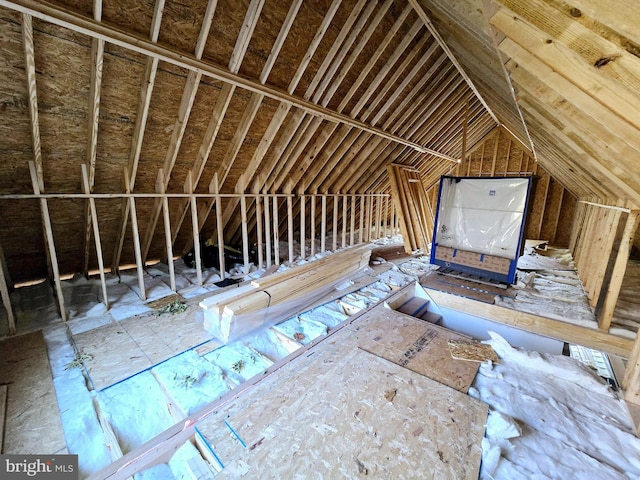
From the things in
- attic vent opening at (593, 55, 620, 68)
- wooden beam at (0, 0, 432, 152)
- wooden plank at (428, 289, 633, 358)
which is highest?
wooden beam at (0, 0, 432, 152)

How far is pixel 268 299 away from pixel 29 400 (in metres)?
2.25

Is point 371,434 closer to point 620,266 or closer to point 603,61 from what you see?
point 603,61

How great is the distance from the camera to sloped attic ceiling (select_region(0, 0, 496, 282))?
2.58 m

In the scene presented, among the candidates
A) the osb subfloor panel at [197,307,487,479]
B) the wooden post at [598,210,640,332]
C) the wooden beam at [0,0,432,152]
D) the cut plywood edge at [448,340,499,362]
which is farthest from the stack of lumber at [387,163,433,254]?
the osb subfloor panel at [197,307,487,479]

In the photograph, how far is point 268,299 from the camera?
11.7 feet

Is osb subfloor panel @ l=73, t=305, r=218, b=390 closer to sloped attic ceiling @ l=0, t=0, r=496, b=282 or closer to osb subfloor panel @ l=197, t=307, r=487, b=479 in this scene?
osb subfloor panel @ l=197, t=307, r=487, b=479

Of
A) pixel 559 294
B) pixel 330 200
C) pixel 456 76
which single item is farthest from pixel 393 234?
pixel 559 294

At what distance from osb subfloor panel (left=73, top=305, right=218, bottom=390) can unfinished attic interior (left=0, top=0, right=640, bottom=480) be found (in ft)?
0.10

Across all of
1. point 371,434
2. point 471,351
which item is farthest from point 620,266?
point 371,434

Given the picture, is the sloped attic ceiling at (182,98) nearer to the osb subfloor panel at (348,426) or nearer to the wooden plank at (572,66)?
the wooden plank at (572,66)

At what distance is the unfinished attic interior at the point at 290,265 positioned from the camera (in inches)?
61.9

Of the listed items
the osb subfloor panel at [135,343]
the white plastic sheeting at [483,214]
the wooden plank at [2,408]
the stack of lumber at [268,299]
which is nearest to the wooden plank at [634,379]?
the white plastic sheeting at [483,214]

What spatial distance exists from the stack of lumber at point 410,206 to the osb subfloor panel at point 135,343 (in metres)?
5.46

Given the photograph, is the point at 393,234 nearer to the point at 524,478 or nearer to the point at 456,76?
the point at 456,76
